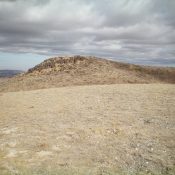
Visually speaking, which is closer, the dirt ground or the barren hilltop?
the dirt ground

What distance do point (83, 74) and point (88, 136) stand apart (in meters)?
21.0

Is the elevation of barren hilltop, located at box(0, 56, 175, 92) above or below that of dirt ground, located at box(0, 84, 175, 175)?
above

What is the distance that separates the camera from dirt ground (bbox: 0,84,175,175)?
8.99 metres

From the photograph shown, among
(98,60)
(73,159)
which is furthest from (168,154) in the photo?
(98,60)

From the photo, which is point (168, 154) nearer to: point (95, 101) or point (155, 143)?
point (155, 143)

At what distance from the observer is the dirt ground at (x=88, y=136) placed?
899cm

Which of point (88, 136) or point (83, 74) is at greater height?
point (83, 74)

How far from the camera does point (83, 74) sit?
106ft

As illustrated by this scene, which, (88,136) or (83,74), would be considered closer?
(88,136)

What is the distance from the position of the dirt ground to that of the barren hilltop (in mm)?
11250

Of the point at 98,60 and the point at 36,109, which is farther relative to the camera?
the point at 98,60

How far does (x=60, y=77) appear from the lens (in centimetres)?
3144

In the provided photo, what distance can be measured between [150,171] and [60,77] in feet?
77.1

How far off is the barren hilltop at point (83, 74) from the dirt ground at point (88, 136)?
11250 millimetres
